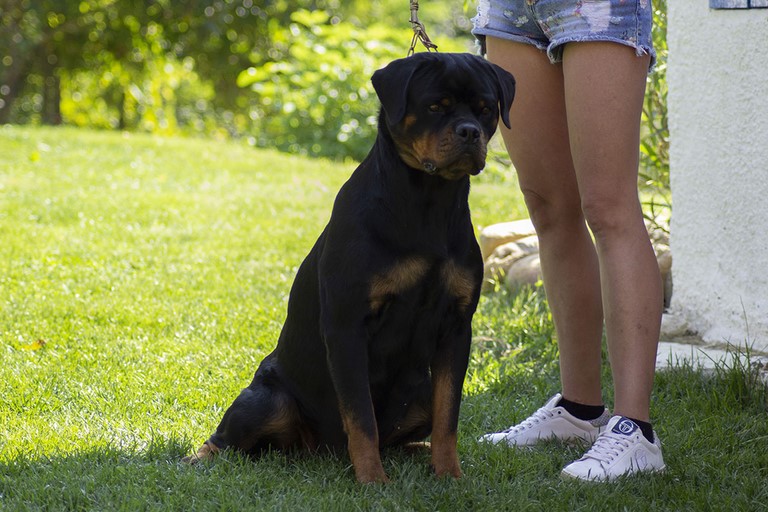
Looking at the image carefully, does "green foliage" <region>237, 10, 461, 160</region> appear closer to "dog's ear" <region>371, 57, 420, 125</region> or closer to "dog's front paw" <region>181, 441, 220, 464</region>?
"dog's front paw" <region>181, 441, 220, 464</region>

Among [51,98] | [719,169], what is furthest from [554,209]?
[51,98]

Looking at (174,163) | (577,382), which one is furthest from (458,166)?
(174,163)

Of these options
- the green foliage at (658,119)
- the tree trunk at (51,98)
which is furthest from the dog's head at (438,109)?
the tree trunk at (51,98)

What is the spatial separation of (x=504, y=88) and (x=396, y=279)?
0.67m

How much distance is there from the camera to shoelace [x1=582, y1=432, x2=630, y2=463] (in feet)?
10.0

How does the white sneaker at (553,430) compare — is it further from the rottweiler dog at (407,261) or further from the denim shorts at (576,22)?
the denim shorts at (576,22)

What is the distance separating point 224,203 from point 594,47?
17.6 feet

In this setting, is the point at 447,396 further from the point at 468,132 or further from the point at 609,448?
the point at 468,132

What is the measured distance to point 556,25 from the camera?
10.1 ft

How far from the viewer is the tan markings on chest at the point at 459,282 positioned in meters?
2.88

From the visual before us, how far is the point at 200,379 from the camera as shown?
4098 mm

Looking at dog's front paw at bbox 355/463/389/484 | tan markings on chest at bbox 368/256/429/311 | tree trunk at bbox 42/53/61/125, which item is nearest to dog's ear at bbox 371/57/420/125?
tan markings on chest at bbox 368/256/429/311

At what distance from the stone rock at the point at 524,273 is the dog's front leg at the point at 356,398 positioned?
286 cm

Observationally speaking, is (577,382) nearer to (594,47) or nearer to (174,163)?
(594,47)
